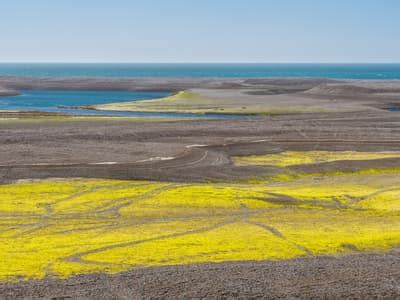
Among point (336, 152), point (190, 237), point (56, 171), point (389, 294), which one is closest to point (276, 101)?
point (336, 152)

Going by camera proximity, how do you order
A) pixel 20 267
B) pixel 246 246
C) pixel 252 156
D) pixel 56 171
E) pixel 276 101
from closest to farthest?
pixel 20 267 < pixel 246 246 < pixel 56 171 < pixel 252 156 < pixel 276 101

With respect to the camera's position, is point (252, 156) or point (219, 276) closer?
point (219, 276)

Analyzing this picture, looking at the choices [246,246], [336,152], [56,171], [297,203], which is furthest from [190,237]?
[336,152]

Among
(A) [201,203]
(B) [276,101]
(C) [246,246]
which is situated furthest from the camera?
(B) [276,101]

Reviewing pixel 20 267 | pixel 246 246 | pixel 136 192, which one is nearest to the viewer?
pixel 20 267

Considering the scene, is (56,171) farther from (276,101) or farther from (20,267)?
(276,101)

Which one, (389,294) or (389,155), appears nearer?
(389,294)

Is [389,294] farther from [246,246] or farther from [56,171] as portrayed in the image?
[56,171]

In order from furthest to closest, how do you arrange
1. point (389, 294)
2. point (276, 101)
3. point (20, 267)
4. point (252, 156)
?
point (276, 101)
point (252, 156)
point (20, 267)
point (389, 294)
